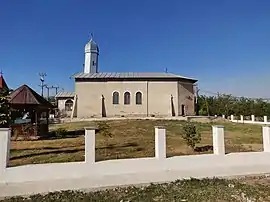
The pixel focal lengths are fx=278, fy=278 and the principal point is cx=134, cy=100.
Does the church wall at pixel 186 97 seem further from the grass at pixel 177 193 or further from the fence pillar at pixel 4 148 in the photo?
the fence pillar at pixel 4 148

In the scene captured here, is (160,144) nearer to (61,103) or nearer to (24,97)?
(24,97)

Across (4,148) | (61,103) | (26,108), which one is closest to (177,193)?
(4,148)

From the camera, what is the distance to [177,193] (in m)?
6.62

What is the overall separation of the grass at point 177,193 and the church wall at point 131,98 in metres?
30.7

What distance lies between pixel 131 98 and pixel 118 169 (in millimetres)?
30495

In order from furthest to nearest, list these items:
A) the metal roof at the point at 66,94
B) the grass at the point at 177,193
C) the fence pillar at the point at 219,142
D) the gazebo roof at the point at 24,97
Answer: the metal roof at the point at 66,94, the gazebo roof at the point at 24,97, the fence pillar at the point at 219,142, the grass at the point at 177,193

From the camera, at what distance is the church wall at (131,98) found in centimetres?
3806

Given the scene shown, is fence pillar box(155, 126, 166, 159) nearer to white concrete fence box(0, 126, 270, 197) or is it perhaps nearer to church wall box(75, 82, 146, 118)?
white concrete fence box(0, 126, 270, 197)

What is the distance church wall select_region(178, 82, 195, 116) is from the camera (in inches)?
1542

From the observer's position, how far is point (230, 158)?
9.29m

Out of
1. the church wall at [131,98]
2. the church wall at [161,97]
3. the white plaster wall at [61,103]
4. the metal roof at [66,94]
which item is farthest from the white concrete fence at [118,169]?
the white plaster wall at [61,103]

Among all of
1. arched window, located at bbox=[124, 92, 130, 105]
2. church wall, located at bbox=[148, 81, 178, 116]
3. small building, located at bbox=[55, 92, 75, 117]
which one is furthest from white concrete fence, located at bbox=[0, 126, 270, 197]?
small building, located at bbox=[55, 92, 75, 117]

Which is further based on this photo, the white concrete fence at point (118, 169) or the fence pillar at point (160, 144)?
the fence pillar at point (160, 144)

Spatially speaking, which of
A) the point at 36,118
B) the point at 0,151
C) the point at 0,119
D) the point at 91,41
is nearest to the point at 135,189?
the point at 0,151
